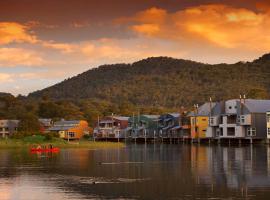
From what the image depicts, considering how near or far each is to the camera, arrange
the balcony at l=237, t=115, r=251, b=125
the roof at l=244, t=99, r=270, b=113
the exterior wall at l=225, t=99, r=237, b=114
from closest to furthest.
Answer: the balcony at l=237, t=115, r=251, b=125 → the roof at l=244, t=99, r=270, b=113 → the exterior wall at l=225, t=99, r=237, b=114

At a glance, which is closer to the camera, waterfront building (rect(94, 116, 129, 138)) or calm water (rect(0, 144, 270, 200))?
calm water (rect(0, 144, 270, 200))

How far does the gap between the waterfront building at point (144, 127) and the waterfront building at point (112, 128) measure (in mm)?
3344

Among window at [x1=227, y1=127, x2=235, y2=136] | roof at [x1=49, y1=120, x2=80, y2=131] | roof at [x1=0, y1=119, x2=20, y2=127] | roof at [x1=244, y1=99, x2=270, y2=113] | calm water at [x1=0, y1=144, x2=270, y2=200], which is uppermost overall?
roof at [x1=244, y1=99, x2=270, y2=113]

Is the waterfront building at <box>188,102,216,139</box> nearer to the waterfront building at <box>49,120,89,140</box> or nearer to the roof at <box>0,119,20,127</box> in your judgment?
the waterfront building at <box>49,120,89,140</box>

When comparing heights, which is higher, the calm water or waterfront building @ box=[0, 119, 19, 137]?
waterfront building @ box=[0, 119, 19, 137]

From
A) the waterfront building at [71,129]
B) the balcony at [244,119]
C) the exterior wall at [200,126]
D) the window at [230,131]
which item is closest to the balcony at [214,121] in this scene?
the window at [230,131]

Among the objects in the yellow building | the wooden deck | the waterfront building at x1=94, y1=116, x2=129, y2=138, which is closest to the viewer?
the wooden deck

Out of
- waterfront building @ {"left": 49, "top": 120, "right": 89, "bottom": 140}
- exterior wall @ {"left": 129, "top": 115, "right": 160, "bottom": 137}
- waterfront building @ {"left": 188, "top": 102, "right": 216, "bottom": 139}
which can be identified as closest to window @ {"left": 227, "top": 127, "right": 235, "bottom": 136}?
waterfront building @ {"left": 188, "top": 102, "right": 216, "bottom": 139}

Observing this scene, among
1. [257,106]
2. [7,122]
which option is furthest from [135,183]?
[7,122]

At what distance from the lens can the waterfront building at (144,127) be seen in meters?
163

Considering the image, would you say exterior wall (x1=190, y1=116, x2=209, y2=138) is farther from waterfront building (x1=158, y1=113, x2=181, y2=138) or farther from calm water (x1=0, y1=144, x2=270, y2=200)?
calm water (x1=0, y1=144, x2=270, y2=200)

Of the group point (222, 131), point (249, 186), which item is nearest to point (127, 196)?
point (249, 186)

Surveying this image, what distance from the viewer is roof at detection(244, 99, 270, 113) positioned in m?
121

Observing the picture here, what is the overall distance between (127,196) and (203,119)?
4432 inches
